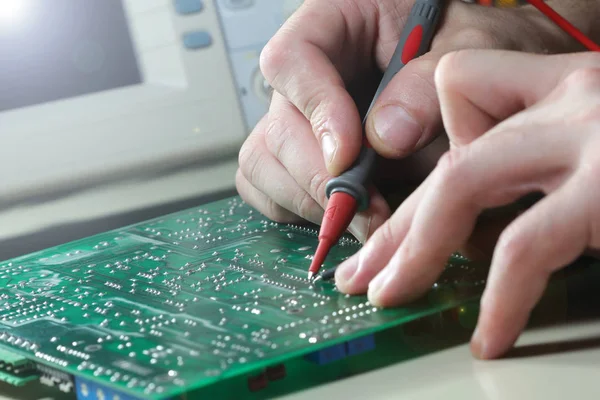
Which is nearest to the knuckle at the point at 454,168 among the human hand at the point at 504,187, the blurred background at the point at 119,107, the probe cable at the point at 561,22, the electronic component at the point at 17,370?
the human hand at the point at 504,187

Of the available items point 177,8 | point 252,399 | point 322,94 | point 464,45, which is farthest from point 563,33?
point 252,399

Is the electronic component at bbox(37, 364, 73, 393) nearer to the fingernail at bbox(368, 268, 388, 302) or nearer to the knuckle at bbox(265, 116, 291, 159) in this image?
the fingernail at bbox(368, 268, 388, 302)

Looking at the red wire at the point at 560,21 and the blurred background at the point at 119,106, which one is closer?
the red wire at the point at 560,21

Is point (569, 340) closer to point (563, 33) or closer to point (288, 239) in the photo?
point (288, 239)

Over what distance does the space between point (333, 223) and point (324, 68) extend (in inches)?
8.1

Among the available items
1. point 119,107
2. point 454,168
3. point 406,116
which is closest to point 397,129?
point 406,116

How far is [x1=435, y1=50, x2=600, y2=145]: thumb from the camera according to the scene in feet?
1.95

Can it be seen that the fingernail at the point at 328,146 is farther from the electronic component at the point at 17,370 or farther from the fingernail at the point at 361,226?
the electronic component at the point at 17,370

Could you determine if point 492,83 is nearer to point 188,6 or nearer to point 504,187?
point 504,187

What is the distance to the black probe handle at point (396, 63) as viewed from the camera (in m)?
0.77

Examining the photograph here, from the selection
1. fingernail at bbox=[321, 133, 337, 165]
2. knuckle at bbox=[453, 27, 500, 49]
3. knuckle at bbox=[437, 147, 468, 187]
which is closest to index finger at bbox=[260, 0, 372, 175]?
fingernail at bbox=[321, 133, 337, 165]

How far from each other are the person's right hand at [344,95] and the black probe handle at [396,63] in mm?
10

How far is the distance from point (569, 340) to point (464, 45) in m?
0.37

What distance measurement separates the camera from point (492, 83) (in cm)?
60
